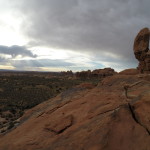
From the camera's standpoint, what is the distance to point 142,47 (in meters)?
23.0

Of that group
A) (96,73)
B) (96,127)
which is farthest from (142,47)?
(96,73)

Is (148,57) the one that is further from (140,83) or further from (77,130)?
(77,130)

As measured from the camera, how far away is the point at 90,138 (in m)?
7.17

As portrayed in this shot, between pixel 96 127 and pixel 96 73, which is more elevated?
pixel 96 73

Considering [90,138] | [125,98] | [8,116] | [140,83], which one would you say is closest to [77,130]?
[90,138]

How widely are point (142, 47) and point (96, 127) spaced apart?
17593mm

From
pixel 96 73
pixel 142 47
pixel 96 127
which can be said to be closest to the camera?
pixel 96 127

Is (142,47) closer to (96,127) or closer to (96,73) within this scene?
(96,127)

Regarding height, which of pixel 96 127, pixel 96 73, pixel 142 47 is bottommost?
pixel 96 127

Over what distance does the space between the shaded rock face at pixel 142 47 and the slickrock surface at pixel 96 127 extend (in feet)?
40.0

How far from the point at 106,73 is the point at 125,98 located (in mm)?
106273

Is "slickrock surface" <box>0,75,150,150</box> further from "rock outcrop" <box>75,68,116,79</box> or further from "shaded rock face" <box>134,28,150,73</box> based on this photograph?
"rock outcrop" <box>75,68,116,79</box>

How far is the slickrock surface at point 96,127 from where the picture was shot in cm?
680

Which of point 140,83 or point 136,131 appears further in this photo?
point 140,83
